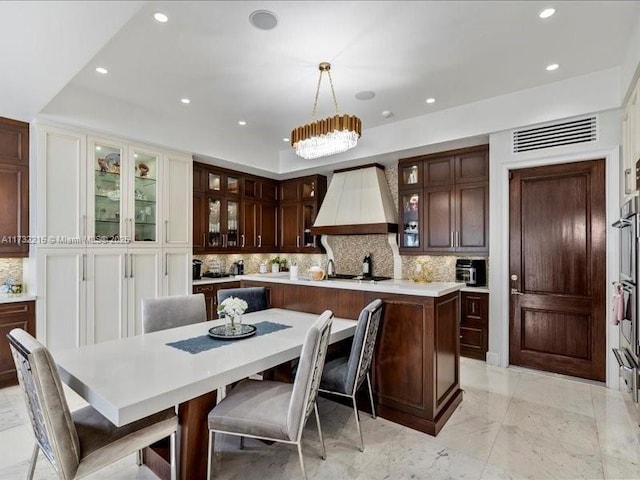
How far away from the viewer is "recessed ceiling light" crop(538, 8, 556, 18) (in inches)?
96.8

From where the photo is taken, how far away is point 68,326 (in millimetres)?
3697

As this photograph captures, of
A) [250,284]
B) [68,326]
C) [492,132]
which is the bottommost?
[68,326]

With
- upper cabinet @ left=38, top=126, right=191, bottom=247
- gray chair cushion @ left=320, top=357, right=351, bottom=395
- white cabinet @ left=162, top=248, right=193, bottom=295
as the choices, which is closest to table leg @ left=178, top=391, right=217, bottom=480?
gray chair cushion @ left=320, top=357, right=351, bottom=395

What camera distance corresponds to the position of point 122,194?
416cm

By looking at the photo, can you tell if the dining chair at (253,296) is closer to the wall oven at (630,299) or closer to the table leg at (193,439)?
the table leg at (193,439)

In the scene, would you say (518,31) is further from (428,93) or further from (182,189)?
(182,189)

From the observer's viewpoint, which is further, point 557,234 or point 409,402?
point 557,234

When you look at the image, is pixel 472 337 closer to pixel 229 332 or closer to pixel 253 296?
pixel 253 296

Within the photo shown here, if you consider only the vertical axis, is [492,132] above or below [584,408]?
above

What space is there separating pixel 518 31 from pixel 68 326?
5.04m

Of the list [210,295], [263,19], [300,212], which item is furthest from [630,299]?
[210,295]

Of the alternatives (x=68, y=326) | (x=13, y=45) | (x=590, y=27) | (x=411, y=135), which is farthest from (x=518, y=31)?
(x=68, y=326)

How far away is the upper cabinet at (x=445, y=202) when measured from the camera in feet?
14.5

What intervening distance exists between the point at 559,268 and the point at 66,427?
4342mm
